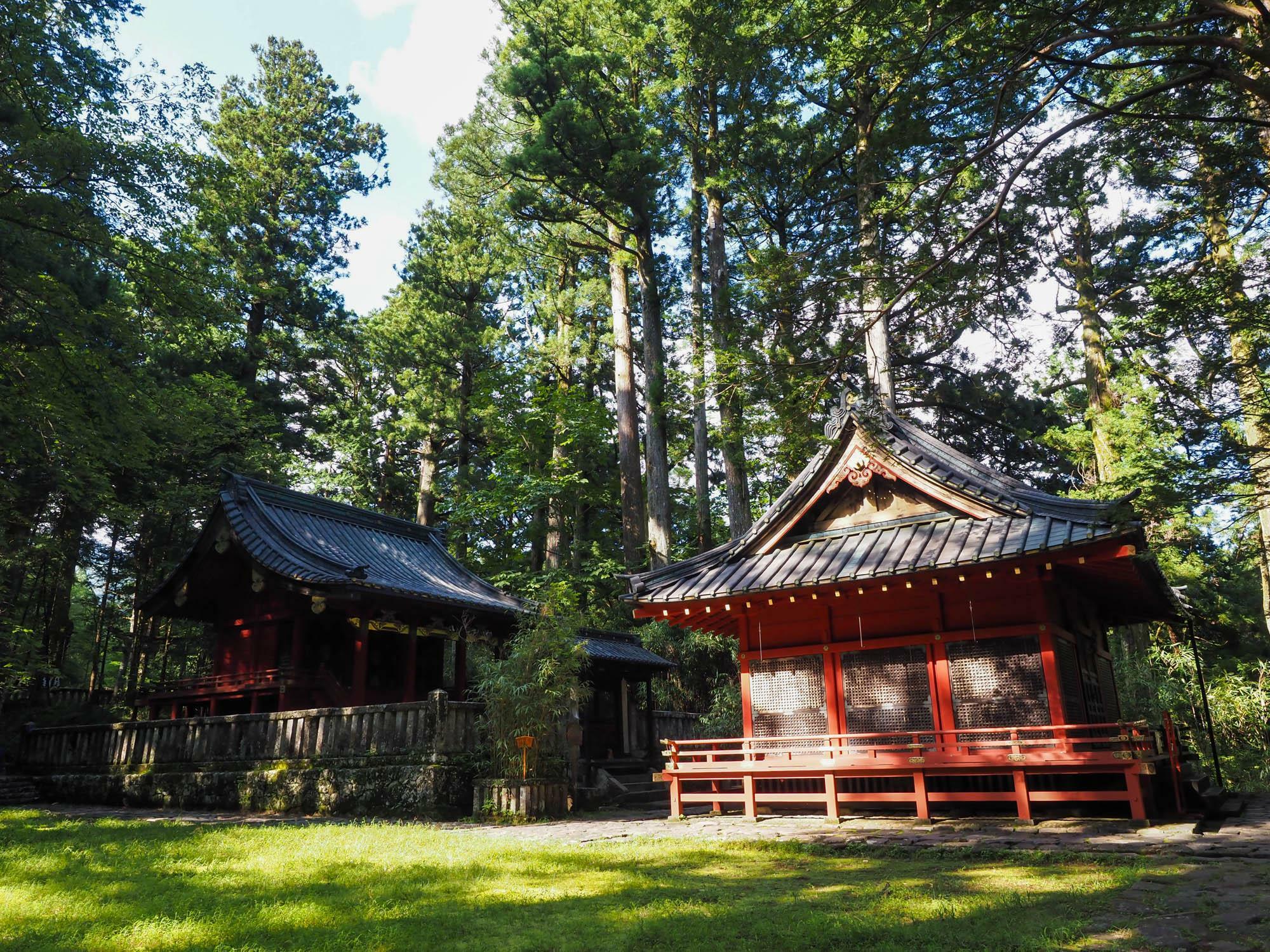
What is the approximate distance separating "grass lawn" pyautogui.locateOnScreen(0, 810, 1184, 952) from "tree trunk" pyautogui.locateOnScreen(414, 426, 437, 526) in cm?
2338

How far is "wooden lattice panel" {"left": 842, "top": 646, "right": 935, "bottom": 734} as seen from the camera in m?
12.0

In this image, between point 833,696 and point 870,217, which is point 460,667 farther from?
point 870,217

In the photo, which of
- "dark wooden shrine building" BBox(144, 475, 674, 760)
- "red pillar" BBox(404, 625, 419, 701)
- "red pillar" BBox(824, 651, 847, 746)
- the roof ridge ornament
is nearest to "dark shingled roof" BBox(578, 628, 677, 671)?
"dark wooden shrine building" BBox(144, 475, 674, 760)

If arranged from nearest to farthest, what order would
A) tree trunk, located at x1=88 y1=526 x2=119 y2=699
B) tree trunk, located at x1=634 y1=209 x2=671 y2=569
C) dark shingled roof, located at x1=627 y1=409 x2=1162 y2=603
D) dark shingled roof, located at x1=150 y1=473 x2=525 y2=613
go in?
dark shingled roof, located at x1=627 y1=409 x2=1162 y2=603
dark shingled roof, located at x1=150 y1=473 x2=525 y2=613
tree trunk, located at x1=634 y1=209 x2=671 y2=569
tree trunk, located at x1=88 y1=526 x2=119 y2=699

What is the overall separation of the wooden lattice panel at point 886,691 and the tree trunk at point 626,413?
43.9 feet

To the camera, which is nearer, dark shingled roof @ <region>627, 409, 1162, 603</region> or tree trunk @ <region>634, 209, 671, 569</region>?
dark shingled roof @ <region>627, 409, 1162, 603</region>

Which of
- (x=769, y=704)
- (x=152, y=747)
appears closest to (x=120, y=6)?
(x=152, y=747)

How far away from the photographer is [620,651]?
65.2 feet

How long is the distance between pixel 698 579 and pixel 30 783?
1635 cm

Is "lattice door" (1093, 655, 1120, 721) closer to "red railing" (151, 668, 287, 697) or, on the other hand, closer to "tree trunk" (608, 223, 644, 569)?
"tree trunk" (608, 223, 644, 569)

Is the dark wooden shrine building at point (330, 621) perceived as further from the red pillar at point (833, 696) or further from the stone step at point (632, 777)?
the red pillar at point (833, 696)

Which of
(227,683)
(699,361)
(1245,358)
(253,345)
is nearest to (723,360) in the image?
(699,361)

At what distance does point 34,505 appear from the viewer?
2541 cm

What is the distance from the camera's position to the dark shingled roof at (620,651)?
61.8 ft
